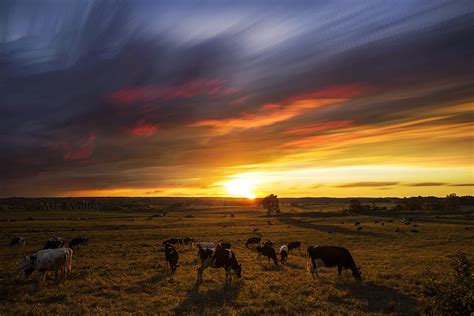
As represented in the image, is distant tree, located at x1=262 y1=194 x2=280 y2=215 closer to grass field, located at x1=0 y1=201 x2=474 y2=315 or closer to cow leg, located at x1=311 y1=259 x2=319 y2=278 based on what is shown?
grass field, located at x1=0 y1=201 x2=474 y2=315

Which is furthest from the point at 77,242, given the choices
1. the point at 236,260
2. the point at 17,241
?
the point at 236,260

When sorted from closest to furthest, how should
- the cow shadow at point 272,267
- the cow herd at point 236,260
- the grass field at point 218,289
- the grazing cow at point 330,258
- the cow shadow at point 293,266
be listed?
the grass field at point 218,289
the cow herd at point 236,260
the grazing cow at point 330,258
the cow shadow at point 272,267
the cow shadow at point 293,266

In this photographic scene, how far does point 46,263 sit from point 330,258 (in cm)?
1618

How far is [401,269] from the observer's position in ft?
71.9

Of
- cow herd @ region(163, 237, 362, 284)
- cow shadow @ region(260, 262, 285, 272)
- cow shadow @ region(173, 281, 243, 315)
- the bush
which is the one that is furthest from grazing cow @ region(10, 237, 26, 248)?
the bush

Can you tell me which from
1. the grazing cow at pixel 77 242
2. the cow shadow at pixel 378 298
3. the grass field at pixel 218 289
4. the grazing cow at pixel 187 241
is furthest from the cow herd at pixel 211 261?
the grazing cow at pixel 77 242

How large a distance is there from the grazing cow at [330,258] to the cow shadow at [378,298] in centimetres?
143

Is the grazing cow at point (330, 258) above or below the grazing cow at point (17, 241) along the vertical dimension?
above

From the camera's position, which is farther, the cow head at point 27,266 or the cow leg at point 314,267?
the cow leg at point 314,267

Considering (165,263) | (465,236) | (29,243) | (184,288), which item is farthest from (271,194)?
(184,288)

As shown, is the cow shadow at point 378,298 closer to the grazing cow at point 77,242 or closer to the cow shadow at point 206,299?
the cow shadow at point 206,299

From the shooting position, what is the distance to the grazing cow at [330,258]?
19.4 m

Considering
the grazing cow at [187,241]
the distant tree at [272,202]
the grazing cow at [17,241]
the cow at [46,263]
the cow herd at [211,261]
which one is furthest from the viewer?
the distant tree at [272,202]

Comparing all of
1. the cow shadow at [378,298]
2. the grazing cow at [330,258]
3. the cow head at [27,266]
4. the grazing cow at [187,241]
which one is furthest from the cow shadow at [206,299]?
the grazing cow at [187,241]
